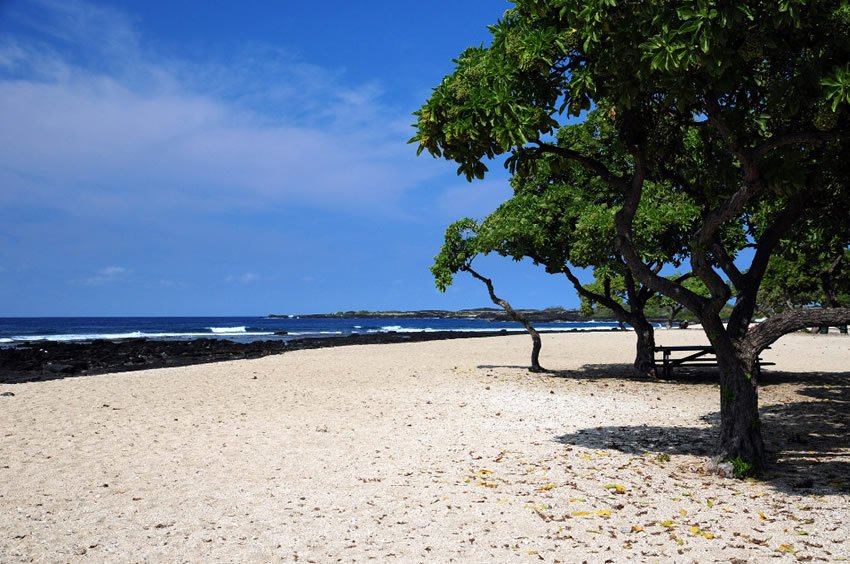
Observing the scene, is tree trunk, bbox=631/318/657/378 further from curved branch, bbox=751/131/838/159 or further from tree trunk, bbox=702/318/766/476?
curved branch, bbox=751/131/838/159

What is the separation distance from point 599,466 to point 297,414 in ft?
23.8

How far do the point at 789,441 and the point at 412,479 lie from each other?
275 inches

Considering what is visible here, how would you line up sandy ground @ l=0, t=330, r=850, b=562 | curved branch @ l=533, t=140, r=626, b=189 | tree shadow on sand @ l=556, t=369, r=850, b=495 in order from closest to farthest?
sandy ground @ l=0, t=330, r=850, b=562, tree shadow on sand @ l=556, t=369, r=850, b=495, curved branch @ l=533, t=140, r=626, b=189

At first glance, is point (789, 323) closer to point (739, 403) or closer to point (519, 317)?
point (739, 403)

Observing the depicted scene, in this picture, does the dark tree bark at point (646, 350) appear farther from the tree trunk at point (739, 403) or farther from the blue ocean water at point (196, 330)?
the blue ocean water at point (196, 330)

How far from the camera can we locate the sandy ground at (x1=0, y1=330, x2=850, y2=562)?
6.37 meters

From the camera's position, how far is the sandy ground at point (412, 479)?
6.37m

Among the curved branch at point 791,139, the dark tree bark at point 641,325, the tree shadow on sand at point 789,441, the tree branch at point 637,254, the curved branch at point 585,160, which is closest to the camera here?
the curved branch at point 791,139

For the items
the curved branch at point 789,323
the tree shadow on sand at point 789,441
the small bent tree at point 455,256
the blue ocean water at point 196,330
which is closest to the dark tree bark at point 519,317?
the small bent tree at point 455,256

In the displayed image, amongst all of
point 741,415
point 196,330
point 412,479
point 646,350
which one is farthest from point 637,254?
point 196,330

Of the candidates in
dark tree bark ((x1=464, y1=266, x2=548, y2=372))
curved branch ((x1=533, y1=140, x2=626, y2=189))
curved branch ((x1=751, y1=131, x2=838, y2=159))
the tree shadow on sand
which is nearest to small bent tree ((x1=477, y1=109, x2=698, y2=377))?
dark tree bark ((x1=464, y1=266, x2=548, y2=372))

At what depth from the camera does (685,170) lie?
A: 11477 millimetres

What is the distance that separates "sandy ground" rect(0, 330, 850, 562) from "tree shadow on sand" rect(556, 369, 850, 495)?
0.06 metres

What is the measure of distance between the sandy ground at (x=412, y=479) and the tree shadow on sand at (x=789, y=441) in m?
0.06
